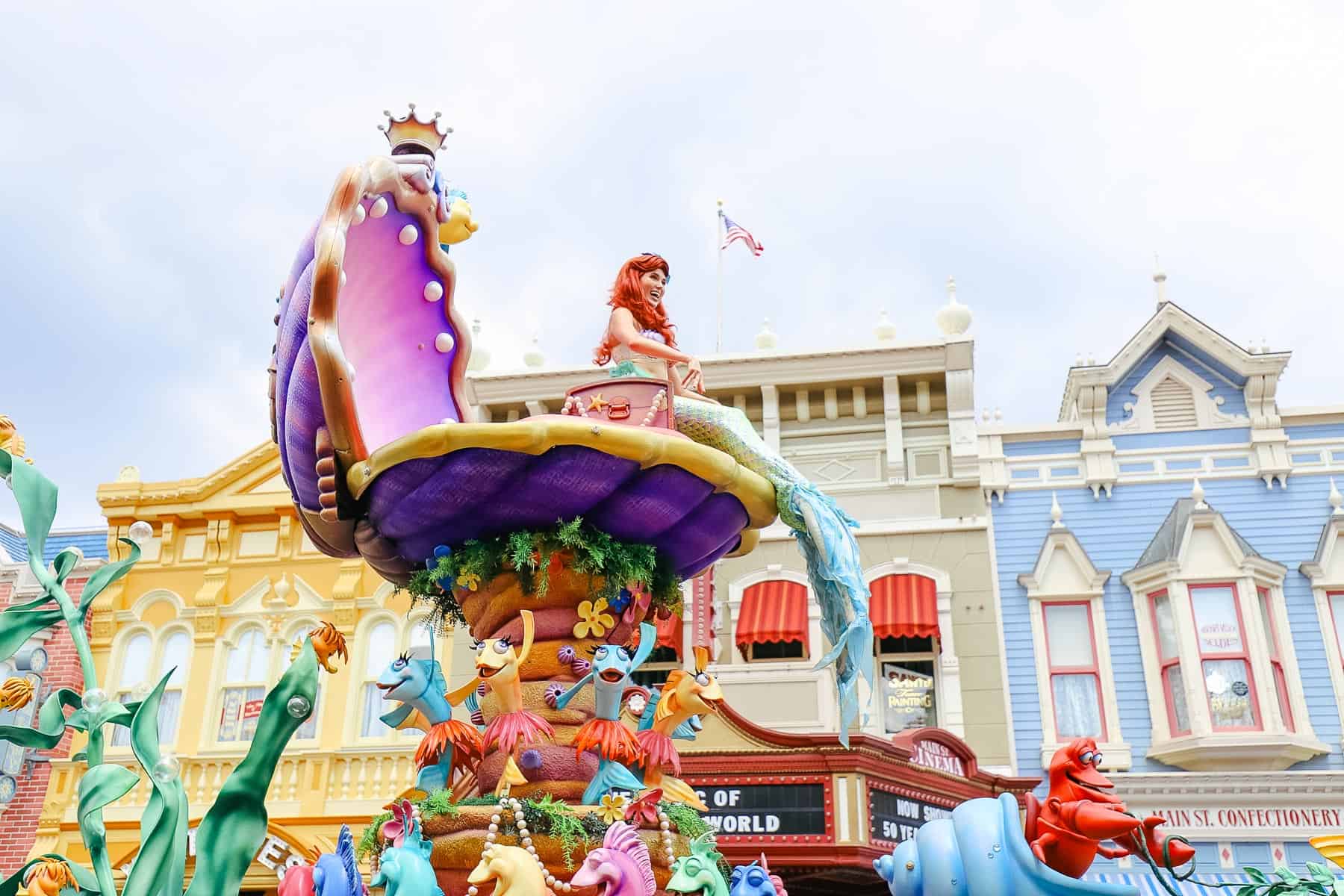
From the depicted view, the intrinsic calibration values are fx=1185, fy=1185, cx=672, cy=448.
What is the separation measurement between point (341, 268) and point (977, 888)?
364cm

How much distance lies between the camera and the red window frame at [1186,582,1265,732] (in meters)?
14.1

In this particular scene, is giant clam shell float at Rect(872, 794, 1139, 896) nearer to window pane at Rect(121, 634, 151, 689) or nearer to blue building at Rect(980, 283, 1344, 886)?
blue building at Rect(980, 283, 1344, 886)

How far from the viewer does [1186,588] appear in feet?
48.7

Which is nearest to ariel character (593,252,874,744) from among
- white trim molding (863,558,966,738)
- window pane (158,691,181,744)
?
white trim molding (863,558,966,738)

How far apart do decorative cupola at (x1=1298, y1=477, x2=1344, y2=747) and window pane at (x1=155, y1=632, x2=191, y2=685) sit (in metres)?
15.2

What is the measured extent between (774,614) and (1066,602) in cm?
384

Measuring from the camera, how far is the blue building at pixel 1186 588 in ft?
45.8

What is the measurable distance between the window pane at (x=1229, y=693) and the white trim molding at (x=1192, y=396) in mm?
3329

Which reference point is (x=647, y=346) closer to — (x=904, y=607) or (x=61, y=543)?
(x=904, y=607)

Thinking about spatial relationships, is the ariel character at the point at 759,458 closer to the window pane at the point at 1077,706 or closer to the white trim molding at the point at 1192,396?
the window pane at the point at 1077,706

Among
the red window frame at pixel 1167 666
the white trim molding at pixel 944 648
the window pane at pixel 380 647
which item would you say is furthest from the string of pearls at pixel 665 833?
the window pane at pixel 380 647

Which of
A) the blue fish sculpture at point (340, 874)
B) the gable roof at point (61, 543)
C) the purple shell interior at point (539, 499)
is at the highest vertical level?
the gable roof at point (61, 543)

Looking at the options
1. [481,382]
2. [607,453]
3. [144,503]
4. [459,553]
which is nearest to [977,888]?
[607,453]

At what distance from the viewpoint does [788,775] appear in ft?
40.6
